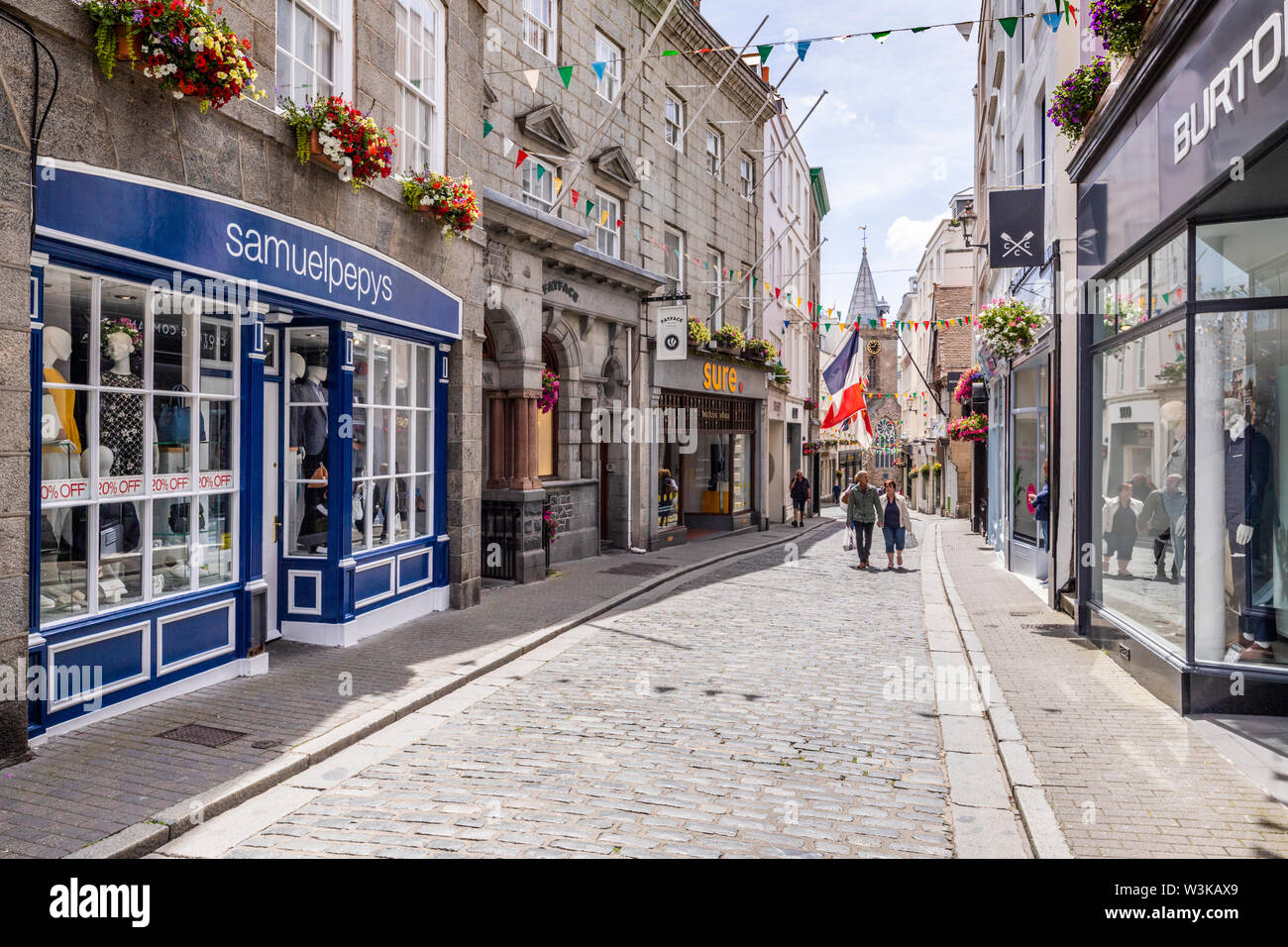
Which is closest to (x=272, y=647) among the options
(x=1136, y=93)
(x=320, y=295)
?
(x=320, y=295)

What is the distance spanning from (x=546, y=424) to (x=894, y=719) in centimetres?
1019

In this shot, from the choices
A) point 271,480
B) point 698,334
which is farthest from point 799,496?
point 271,480

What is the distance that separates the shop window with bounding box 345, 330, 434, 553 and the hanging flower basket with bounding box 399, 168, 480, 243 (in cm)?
142

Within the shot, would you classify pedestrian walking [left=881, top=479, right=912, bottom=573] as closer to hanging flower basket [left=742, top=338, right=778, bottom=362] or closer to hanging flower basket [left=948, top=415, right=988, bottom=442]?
hanging flower basket [left=948, top=415, right=988, bottom=442]

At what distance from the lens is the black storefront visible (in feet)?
19.6

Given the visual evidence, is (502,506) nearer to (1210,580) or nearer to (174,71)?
Result: (174,71)

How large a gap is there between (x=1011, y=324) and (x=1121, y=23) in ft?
21.7

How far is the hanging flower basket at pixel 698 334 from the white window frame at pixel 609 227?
9.77ft

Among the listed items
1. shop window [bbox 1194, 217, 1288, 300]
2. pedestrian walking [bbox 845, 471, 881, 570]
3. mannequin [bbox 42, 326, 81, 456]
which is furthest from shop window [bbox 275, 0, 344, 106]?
pedestrian walking [bbox 845, 471, 881, 570]

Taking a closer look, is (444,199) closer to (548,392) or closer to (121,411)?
(121,411)

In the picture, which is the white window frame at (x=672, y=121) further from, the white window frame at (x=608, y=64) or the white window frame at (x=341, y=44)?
the white window frame at (x=341, y=44)

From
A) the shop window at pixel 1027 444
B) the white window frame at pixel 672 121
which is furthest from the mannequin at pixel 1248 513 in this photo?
the white window frame at pixel 672 121

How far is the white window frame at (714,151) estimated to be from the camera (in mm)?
23141

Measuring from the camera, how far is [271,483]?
8617 millimetres
